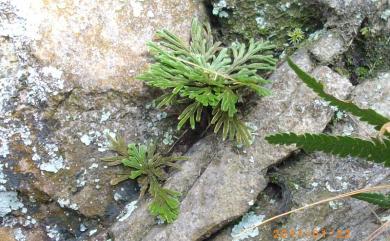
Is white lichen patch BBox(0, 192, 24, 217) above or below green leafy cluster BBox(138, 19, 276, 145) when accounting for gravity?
below

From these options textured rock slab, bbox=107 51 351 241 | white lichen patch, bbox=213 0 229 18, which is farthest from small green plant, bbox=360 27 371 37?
white lichen patch, bbox=213 0 229 18

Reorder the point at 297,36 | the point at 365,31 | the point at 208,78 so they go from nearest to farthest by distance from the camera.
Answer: the point at 208,78 < the point at 365,31 < the point at 297,36

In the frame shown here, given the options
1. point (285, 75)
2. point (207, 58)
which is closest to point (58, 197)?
point (207, 58)

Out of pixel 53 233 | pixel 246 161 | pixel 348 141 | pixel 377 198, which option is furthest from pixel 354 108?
pixel 53 233

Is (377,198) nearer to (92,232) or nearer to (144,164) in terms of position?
(144,164)

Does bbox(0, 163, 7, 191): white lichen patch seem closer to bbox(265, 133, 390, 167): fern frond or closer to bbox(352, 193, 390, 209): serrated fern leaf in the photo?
bbox(265, 133, 390, 167): fern frond
